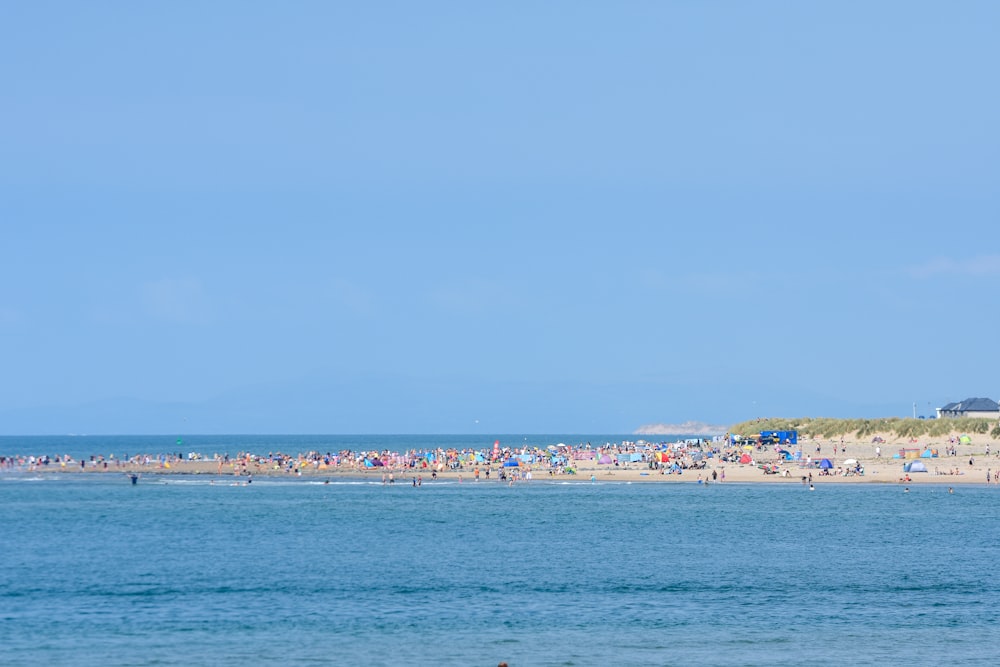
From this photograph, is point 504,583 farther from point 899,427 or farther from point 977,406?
point 977,406

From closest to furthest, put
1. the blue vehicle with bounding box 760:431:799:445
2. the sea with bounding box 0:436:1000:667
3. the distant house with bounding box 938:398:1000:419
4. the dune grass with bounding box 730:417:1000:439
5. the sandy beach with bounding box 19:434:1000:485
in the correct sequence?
the sea with bounding box 0:436:1000:667 → the sandy beach with bounding box 19:434:1000:485 → the dune grass with bounding box 730:417:1000:439 → the blue vehicle with bounding box 760:431:799:445 → the distant house with bounding box 938:398:1000:419

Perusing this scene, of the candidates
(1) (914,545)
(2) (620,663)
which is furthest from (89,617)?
(1) (914,545)

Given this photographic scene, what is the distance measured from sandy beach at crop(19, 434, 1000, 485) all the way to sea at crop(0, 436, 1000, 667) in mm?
17472

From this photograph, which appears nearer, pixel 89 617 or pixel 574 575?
pixel 89 617

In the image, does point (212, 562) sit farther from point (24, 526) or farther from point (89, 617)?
point (24, 526)

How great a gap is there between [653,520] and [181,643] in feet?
113

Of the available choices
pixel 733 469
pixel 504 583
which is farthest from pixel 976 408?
pixel 504 583

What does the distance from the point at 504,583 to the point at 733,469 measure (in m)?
62.6

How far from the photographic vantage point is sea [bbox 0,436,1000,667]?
29484mm

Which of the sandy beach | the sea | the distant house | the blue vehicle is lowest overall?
the sea

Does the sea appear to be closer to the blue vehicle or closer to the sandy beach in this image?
the sandy beach

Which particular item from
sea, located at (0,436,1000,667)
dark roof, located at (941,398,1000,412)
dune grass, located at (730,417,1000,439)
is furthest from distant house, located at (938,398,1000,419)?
sea, located at (0,436,1000,667)

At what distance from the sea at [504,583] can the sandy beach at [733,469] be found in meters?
17.5

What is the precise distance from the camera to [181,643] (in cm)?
2994
